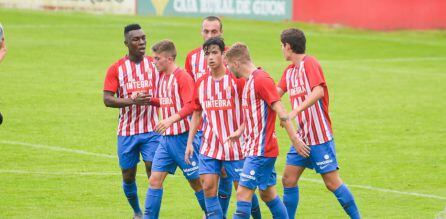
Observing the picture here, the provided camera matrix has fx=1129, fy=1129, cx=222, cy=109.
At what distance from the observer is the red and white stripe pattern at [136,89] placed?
1405 cm

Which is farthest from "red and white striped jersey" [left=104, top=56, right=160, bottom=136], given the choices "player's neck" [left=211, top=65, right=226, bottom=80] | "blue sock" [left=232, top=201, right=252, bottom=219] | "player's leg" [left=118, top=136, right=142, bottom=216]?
"blue sock" [left=232, top=201, right=252, bottom=219]

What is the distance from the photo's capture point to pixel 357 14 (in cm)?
4166

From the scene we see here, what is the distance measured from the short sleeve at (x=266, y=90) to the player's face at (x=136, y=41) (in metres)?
2.37

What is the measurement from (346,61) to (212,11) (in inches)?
376

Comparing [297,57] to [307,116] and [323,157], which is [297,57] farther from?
[323,157]

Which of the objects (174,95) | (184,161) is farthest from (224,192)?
(174,95)

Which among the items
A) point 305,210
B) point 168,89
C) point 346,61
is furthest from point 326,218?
point 346,61

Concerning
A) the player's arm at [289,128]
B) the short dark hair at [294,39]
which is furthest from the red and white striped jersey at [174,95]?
the player's arm at [289,128]

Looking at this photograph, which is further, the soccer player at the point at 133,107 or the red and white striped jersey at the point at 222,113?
the soccer player at the point at 133,107

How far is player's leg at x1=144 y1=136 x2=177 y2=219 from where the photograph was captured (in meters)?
13.3

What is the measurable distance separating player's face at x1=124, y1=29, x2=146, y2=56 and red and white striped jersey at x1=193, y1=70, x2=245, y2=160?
61.2 inches

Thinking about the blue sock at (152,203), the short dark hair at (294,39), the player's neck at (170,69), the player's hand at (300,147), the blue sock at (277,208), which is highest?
the short dark hair at (294,39)

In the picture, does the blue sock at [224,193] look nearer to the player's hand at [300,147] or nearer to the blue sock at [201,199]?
the blue sock at [201,199]

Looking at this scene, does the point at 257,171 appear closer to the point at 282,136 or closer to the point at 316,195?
the point at 316,195
